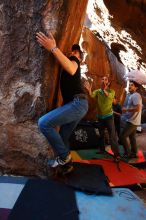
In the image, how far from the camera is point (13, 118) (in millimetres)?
4508

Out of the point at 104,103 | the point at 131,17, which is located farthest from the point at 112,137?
the point at 131,17

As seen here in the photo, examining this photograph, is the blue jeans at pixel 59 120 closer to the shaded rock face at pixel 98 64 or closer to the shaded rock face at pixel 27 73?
the shaded rock face at pixel 27 73

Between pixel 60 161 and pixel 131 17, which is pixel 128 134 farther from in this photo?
pixel 60 161

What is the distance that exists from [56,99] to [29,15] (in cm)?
126

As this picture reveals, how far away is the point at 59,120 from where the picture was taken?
4.02 m

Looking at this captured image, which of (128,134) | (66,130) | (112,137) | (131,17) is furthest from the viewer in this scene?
(128,134)

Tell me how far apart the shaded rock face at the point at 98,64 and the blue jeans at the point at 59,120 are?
15.0 ft

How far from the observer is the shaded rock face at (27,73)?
4312mm

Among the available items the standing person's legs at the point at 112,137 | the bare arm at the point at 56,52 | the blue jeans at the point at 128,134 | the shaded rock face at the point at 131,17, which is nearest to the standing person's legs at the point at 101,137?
the standing person's legs at the point at 112,137

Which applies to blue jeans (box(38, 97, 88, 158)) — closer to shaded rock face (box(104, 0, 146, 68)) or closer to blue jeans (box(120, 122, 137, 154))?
blue jeans (box(120, 122, 137, 154))

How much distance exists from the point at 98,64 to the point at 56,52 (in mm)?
5688

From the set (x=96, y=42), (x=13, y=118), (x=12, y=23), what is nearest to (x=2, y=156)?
(x=13, y=118)

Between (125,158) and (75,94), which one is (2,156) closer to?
(75,94)

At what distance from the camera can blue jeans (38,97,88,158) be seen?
13.1ft
